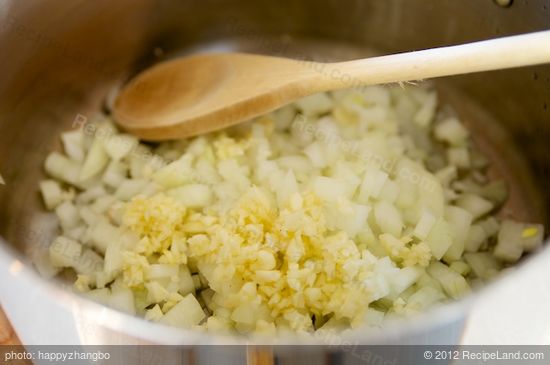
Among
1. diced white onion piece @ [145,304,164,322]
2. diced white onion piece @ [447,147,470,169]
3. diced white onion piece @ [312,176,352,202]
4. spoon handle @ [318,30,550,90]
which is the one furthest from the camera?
diced white onion piece @ [447,147,470,169]

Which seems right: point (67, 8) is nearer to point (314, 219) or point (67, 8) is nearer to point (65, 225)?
point (65, 225)

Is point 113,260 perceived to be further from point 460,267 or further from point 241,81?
point 460,267

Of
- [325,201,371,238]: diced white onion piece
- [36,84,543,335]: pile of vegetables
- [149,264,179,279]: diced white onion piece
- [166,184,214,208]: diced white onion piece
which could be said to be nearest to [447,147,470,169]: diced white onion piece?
[36,84,543,335]: pile of vegetables

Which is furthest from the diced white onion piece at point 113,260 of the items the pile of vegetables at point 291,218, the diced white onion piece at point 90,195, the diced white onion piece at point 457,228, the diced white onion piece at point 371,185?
the diced white onion piece at point 457,228

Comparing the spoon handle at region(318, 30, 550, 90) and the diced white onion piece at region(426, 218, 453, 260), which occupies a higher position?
the spoon handle at region(318, 30, 550, 90)

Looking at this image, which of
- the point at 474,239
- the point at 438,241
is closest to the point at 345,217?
the point at 438,241

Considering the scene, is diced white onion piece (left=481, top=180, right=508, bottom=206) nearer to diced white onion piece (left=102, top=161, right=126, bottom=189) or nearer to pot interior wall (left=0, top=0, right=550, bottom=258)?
pot interior wall (left=0, top=0, right=550, bottom=258)
